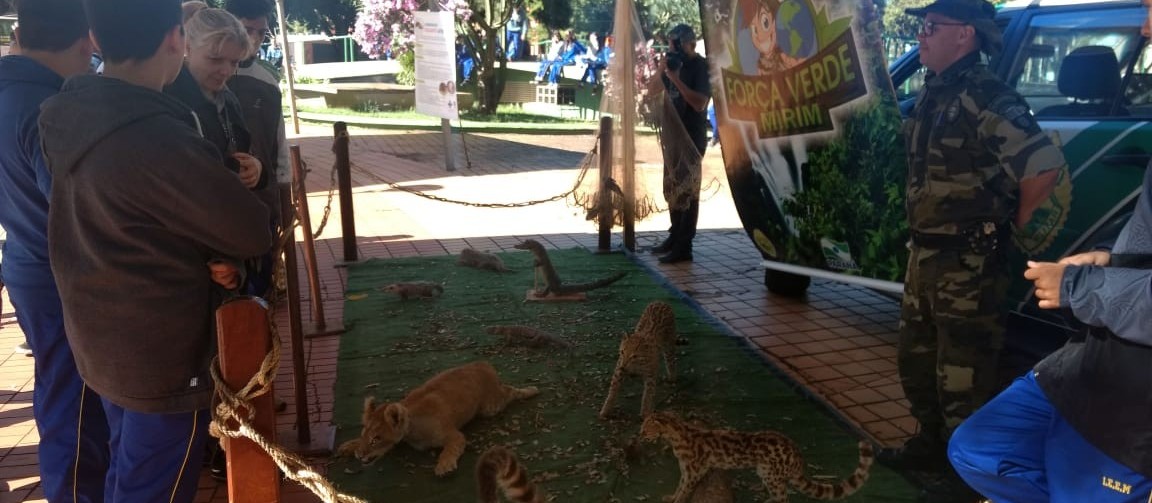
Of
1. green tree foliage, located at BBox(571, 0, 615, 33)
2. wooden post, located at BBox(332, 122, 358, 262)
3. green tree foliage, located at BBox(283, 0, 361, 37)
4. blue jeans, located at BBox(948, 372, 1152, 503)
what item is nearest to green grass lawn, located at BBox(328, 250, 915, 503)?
wooden post, located at BBox(332, 122, 358, 262)

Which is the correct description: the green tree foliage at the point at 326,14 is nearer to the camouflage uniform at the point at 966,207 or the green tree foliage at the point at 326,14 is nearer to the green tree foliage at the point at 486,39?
the green tree foliage at the point at 486,39

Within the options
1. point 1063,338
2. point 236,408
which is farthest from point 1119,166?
point 236,408

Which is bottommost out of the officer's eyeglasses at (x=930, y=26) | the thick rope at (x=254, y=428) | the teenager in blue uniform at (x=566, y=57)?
the thick rope at (x=254, y=428)

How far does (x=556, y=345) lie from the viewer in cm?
557

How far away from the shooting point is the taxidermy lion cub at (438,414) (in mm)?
3844

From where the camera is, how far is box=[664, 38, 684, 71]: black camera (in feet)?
25.1

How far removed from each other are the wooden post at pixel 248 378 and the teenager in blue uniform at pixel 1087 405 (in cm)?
198

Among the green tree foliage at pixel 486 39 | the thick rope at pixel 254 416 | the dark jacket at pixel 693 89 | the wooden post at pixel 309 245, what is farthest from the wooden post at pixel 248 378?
the green tree foliage at pixel 486 39

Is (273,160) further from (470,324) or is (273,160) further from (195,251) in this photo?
(195,251)

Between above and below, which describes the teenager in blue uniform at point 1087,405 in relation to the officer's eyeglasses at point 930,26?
below

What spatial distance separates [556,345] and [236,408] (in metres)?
3.48

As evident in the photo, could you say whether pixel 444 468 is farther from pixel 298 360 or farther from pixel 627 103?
pixel 627 103

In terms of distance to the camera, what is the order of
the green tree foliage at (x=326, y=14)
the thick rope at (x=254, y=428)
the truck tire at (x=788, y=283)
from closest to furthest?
the thick rope at (x=254, y=428)
the truck tire at (x=788, y=283)
the green tree foliage at (x=326, y=14)

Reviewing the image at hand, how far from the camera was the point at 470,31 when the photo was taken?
837 inches
